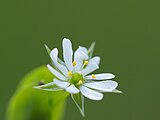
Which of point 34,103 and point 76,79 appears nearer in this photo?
point 76,79

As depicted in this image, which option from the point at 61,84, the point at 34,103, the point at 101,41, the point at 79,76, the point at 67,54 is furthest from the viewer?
the point at 101,41

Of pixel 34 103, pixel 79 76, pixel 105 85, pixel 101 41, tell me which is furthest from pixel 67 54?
pixel 101 41

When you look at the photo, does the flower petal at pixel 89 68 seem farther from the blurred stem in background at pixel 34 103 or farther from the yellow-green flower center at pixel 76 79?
the blurred stem in background at pixel 34 103

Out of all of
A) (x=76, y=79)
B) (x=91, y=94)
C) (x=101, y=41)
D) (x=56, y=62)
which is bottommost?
(x=91, y=94)

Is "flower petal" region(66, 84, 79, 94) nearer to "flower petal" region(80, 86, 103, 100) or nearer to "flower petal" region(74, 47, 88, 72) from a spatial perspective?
"flower petal" region(80, 86, 103, 100)

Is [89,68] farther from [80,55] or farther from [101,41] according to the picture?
[101,41]

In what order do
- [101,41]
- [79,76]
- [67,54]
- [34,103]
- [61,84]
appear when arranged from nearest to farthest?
[61,84], [67,54], [79,76], [34,103], [101,41]

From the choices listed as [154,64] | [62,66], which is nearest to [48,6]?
[154,64]

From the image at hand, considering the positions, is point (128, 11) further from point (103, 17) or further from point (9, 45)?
point (9, 45)
